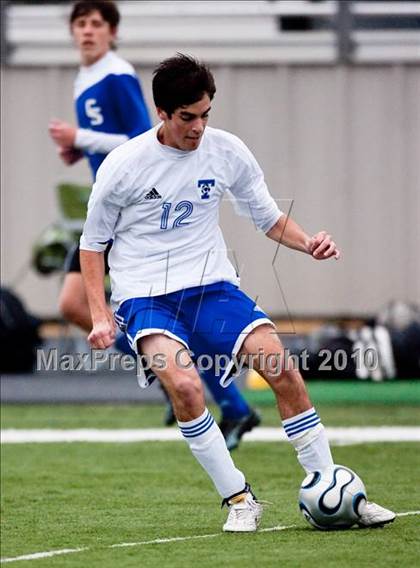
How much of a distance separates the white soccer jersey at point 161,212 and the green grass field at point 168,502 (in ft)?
3.22

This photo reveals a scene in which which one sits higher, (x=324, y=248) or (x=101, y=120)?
(x=101, y=120)

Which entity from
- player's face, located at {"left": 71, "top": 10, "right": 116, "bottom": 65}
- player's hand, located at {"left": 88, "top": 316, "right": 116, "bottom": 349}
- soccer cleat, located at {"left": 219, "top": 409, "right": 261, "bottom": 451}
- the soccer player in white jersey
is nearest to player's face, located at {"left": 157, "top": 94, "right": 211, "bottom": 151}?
the soccer player in white jersey

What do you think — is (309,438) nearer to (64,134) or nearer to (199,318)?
(199,318)

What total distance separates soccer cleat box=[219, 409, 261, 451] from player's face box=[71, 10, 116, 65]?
2.21 metres

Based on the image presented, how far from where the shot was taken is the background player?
8570mm

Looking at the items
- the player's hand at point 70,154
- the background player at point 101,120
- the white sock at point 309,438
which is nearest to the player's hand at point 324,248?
the white sock at point 309,438

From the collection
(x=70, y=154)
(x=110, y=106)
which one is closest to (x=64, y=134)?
(x=70, y=154)

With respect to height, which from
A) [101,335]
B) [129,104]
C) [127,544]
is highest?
[129,104]

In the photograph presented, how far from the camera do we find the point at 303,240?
20.7 ft

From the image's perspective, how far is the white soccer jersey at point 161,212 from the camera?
614cm

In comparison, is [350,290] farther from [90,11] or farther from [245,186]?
[245,186]

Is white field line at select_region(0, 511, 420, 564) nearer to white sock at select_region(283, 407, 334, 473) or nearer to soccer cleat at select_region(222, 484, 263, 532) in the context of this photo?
soccer cleat at select_region(222, 484, 263, 532)

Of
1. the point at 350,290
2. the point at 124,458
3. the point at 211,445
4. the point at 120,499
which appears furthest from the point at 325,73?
the point at 211,445

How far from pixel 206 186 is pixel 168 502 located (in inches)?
63.5
